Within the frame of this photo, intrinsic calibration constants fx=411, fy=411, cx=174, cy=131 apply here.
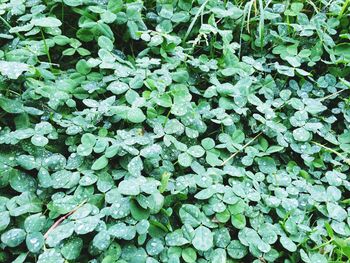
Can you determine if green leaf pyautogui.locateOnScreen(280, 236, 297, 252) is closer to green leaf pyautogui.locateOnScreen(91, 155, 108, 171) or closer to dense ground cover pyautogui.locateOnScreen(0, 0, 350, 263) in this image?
dense ground cover pyautogui.locateOnScreen(0, 0, 350, 263)

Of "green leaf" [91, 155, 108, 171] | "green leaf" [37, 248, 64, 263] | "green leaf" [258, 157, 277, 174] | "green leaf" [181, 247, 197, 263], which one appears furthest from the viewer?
"green leaf" [258, 157, 277, 174]

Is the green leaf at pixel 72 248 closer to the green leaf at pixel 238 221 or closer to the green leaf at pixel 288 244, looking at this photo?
the green leaf at pixel 238 221

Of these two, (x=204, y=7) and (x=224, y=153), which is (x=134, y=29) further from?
(x=224, y=153)

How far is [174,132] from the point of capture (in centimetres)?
166

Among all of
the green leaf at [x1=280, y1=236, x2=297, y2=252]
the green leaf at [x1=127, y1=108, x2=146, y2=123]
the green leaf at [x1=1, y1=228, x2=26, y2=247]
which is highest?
the green leaf at [x1=127, y1=108, x2=146, y2=123]

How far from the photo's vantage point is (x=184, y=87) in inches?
71.3

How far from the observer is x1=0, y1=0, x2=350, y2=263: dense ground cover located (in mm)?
1408

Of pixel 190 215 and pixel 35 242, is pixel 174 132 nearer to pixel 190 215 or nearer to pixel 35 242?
pixel 190 215

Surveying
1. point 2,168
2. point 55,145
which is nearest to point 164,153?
point 55,145

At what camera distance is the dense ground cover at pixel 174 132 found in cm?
141

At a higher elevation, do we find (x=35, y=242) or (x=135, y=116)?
(x=135, y=116)

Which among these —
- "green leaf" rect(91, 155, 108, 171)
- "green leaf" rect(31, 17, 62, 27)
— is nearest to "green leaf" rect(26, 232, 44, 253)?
"green leaf" rect(91, 155, 108, 171)

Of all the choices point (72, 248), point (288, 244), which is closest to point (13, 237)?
point (72, 248)

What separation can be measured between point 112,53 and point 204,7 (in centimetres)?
58
